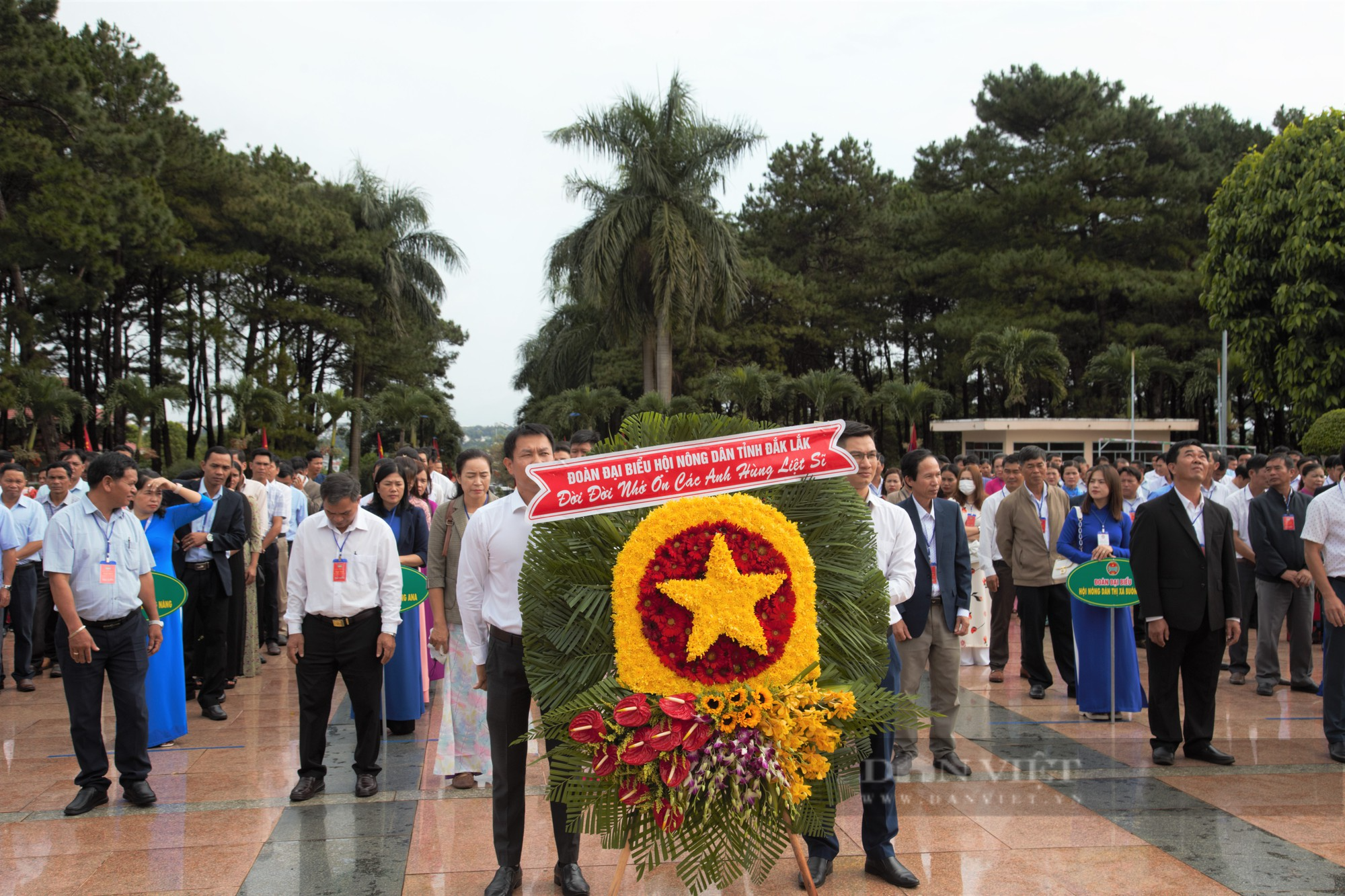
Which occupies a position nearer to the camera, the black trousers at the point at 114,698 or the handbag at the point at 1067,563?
the black trousers at the point at 114,698

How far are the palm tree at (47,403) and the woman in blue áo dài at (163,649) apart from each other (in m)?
17.0

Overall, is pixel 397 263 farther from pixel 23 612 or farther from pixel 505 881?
pixel 505 881

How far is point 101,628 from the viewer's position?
5336mm

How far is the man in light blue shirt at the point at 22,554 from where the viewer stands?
8539 mm

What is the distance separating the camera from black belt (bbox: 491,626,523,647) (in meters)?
4.23

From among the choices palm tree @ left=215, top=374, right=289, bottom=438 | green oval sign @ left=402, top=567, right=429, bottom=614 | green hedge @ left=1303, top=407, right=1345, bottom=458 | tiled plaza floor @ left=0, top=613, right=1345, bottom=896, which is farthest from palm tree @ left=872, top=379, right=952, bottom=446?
green oval sign @ left=402, top=567, right=429, bottom=614

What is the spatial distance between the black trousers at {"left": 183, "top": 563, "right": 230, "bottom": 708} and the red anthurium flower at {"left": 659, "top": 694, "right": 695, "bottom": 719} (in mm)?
5480

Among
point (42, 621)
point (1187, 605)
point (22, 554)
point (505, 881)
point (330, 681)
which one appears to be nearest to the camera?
point (505, 881)

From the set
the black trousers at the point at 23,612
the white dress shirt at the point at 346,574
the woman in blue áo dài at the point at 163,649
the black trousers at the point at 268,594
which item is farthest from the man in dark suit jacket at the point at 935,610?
the black trousers at the point at 23,612

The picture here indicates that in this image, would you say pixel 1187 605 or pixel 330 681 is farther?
pixel 1187 605

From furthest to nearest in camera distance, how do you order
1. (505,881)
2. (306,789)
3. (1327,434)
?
1. (1327,434)
2. (306,789)
3. (505,881)

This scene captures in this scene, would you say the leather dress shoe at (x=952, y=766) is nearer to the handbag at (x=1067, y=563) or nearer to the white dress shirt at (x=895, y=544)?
the white dress shirt at (x=895, y=544)

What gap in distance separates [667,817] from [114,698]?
11.4ft

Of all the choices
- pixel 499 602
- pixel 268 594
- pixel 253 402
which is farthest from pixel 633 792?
pixel 253 402
